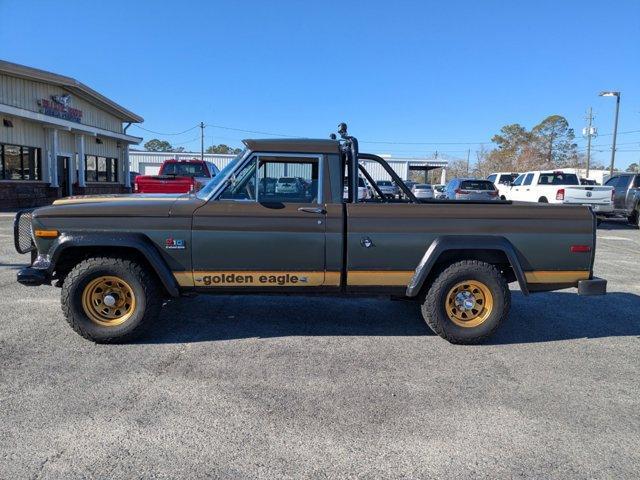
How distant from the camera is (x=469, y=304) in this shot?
4715 mm

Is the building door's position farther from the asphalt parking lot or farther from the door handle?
the door handle

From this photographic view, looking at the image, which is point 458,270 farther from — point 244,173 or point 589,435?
point 244,173

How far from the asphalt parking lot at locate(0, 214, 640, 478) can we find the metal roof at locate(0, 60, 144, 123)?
57.1 ft

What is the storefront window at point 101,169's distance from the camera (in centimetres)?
2617

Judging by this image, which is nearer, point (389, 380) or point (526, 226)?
point (389, 380)

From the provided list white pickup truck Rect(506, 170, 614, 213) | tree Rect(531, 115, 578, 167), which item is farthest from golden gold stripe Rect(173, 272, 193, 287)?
tree Rect(531, 115, 578, 167)

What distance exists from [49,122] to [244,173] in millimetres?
20265

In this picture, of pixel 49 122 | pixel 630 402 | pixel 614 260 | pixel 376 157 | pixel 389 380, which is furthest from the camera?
pixel 49 122

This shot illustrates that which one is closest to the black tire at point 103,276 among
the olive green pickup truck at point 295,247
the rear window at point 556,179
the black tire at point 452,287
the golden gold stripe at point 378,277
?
the olive green pickup truck at point 295,247

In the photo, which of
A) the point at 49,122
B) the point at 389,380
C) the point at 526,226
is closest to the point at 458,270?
the point at 526,226

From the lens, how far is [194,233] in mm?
4465

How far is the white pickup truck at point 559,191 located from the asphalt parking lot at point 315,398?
11.6 meters

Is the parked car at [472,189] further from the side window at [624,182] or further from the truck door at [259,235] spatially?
the truck door at [259,235]

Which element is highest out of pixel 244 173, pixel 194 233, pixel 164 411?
pixel 244 173
